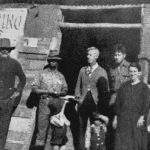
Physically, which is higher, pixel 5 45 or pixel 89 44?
pixel 89 44

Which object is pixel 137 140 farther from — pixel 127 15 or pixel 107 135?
pixel 127 15

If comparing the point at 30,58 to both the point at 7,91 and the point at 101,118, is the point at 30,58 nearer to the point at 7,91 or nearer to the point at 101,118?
the point at 7,91

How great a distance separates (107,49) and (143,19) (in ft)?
4.77

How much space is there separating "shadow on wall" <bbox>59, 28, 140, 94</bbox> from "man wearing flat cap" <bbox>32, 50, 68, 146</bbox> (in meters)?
1.71

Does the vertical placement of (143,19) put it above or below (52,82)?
above

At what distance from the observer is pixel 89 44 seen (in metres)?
9.13

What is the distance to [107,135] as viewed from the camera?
22.4 feet

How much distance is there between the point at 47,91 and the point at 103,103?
1.01 m

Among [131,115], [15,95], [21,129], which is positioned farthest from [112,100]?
[21,129]

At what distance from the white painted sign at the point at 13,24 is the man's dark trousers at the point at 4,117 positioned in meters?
1.94

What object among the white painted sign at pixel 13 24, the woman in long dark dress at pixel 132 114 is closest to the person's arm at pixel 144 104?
the woman in long dark dress at pixel 132 114

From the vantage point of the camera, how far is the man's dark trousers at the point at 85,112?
6.50m

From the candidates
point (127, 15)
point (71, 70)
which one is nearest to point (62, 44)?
point (71, 70)

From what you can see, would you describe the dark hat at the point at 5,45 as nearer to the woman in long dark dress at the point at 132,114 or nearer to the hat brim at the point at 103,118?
the hat brim at the point at 103,118
